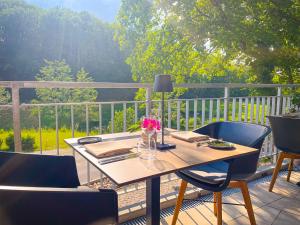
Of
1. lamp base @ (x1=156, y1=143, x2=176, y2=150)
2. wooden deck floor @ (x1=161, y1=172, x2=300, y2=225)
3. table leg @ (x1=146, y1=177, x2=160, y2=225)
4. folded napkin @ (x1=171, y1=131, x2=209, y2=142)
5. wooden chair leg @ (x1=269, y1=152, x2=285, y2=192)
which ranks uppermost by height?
folded napkin @ (x1=171, y1=131, x2=209, y2=142)

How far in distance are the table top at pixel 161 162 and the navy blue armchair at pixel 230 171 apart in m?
0.30

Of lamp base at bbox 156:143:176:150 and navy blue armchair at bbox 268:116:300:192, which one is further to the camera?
navy blue armchair at bbox 268:116:300:192

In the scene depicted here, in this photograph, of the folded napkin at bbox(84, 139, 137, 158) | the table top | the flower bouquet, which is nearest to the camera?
the table top

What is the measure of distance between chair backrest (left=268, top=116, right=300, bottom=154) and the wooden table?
1.28 m

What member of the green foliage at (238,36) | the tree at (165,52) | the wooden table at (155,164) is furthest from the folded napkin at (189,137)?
the tree at (165,52)

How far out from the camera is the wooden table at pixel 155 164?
3.94ft

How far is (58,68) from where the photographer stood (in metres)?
15.8

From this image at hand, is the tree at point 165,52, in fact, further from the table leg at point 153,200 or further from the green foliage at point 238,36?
the table leg at point 153,200

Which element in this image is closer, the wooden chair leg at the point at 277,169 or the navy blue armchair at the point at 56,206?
the navy blue armchair at the point at 56,206

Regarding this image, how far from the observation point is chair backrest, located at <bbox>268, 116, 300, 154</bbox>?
104 inches

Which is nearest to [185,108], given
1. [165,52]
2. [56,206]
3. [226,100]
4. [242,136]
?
[226,100]

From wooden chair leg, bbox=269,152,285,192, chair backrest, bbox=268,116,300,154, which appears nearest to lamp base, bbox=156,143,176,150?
chair backrest, bbox=268,116,300,154

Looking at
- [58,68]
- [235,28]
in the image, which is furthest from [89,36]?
[235,28]

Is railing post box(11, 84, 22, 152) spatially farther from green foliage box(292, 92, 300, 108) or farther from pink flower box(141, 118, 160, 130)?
green foliage box(292, 92, 300, 108)
